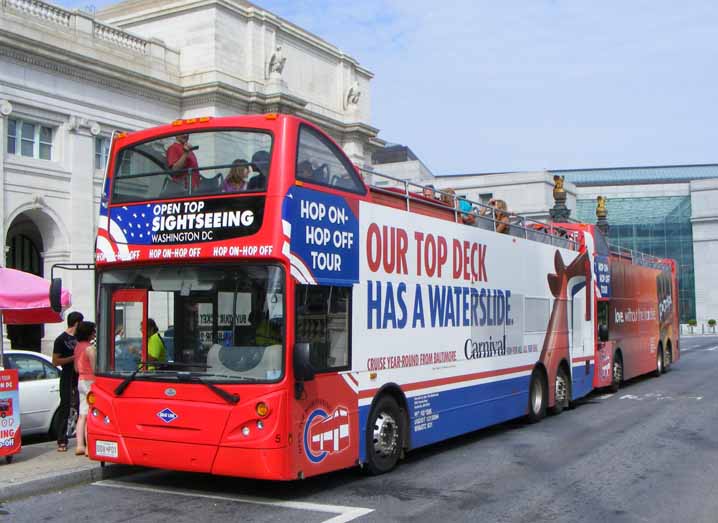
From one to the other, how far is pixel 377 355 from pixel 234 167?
2602mm

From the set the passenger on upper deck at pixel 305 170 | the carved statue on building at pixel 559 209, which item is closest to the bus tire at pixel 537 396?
the passenger on upper deck at pixel 305 170

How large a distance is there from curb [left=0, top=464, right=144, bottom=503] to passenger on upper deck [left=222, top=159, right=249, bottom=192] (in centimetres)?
353

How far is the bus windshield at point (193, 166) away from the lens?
8.18 m

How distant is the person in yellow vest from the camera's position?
27.3 feet

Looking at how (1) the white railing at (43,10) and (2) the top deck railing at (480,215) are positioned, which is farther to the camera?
(1) the white railing at (43,10)

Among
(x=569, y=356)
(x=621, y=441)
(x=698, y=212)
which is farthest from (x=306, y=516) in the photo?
(x=698, y=212)

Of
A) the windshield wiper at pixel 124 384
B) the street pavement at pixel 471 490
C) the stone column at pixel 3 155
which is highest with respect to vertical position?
the stone column at pixel 3 155

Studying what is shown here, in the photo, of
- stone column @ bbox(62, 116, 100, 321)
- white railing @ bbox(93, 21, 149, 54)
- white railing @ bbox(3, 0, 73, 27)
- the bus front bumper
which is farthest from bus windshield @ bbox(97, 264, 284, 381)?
white railing @ bbox(93, 21, 149, 54)

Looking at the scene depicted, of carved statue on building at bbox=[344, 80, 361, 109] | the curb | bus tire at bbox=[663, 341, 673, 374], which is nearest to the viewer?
the curb

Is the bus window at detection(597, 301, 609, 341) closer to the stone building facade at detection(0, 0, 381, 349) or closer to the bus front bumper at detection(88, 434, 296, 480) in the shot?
the bus front bumper at detection(88, 434, 296, 480)

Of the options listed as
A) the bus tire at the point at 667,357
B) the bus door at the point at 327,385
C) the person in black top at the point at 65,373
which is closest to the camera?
the bus door at the point at 327,385

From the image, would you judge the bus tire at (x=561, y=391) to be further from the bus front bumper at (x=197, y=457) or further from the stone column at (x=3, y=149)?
the stone column at (x=3, y=149)

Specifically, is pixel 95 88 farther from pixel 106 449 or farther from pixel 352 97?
pixel 106 449

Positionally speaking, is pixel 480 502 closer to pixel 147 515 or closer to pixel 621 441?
pixel 147 515
